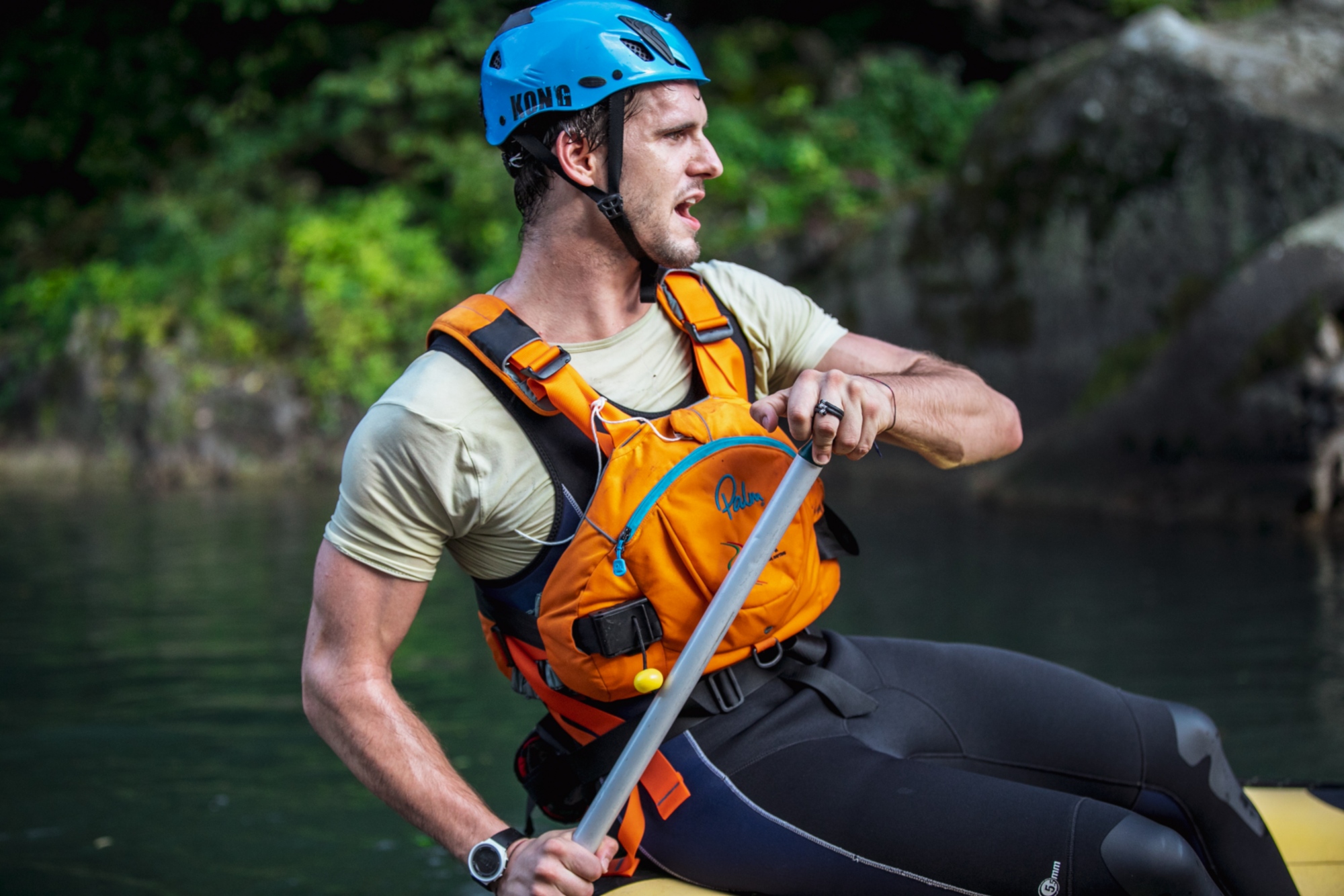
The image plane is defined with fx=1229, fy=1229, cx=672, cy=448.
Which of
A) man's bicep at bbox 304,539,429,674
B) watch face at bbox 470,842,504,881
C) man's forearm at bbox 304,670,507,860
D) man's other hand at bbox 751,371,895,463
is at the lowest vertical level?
watch face at bbox 470,842,504,881

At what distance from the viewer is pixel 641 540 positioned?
1.75m

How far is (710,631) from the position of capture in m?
1.72

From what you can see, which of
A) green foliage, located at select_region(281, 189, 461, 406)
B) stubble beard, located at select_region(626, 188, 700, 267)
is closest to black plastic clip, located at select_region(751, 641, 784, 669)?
stubble beard, located at select_region(626, 188, 700, 267)

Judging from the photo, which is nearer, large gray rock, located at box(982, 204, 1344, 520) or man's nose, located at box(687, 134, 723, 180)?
man's nose, located at box(687, 134, 723, 180)

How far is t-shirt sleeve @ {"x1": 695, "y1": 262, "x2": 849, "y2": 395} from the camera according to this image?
7.22 ft

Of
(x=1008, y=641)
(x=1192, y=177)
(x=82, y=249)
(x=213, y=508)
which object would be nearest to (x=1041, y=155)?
(x=1192, y=177)

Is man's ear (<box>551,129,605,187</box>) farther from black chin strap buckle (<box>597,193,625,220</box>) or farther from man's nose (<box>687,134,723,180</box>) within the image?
man's nose (<box>687,134,723,180</box>)

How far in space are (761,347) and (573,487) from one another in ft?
Answer: 1.69

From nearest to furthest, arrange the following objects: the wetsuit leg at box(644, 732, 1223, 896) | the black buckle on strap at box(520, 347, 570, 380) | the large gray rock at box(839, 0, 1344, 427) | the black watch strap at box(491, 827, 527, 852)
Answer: the wetsuit leg at box(644, 732, 1223, 896) < the black watch strap at box(491, 827, 527, 852) < the black buckle on strap at box(520, 347, 570, 380) < the large gray rock at box(839, 0, 1344, 427)

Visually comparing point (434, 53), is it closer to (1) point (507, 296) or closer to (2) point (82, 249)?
(2) point (82, 249)

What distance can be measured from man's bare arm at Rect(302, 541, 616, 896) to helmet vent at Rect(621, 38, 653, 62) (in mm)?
920

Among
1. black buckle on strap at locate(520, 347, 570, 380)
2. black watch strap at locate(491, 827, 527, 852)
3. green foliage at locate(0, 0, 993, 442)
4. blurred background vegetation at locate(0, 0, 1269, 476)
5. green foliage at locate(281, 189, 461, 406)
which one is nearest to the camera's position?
black watch strap at locate(491, 827, 527, 852)

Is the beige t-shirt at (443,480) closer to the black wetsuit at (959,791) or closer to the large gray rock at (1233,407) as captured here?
the black wetsuit at (959,791)

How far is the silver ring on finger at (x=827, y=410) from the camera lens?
167cm
